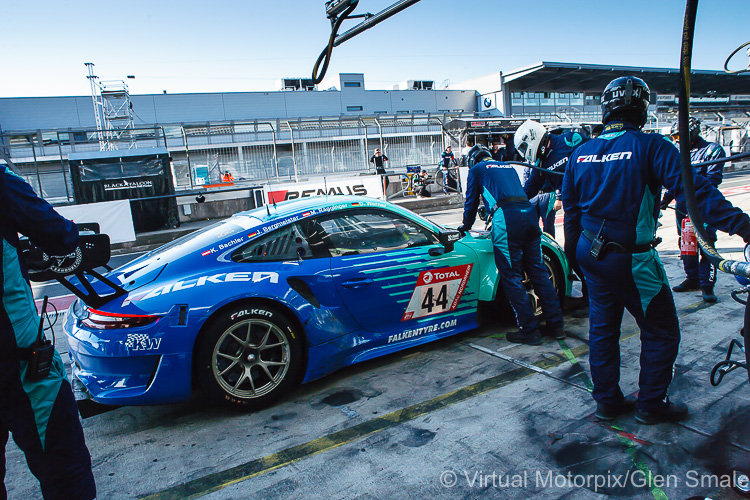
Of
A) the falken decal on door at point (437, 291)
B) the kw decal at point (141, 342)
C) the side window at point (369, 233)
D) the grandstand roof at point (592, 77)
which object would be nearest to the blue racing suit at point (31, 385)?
the kw decal at point (141, 342)

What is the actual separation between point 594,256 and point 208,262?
8.13ft

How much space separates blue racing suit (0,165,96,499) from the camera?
184 centimetres

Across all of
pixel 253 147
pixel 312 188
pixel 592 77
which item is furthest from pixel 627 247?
pixel 592 77

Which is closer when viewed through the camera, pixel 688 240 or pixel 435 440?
pixel 435 440

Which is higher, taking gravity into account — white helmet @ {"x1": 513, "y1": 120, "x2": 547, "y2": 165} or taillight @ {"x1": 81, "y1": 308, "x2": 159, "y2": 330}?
white helmet @ {"x1": 513, "y1": 120, "x2": 547, "y2": 165}

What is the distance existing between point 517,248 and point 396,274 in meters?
1.14

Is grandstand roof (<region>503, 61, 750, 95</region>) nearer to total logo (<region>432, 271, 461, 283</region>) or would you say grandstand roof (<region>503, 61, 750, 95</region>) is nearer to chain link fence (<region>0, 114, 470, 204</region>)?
chain link fence (<region>0, 114, 470, 204</region>)

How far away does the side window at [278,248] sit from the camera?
342 centimetres

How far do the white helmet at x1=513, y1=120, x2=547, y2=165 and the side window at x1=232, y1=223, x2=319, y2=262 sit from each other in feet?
7.63

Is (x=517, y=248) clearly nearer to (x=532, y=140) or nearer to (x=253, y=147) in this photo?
(x=532, y=140)

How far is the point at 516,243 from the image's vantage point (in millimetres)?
4109

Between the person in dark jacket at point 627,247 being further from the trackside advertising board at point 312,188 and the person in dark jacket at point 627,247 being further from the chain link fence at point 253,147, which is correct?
the chain link fence at point 253,147

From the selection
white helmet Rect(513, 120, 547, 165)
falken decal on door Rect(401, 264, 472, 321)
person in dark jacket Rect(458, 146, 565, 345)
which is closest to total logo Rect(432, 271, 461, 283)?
falken decal on door Rect(401, 264, 472, 321)

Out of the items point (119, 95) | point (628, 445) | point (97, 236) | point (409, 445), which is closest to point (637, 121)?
point (628, 445)
